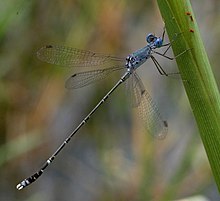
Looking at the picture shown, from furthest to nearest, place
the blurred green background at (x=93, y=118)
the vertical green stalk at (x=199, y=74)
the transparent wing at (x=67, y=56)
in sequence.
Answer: the blurred green background at (x=93, y=118) → the transparent wing at (x=67, y=56) → the vertical green stalk at (x=199, y=74)

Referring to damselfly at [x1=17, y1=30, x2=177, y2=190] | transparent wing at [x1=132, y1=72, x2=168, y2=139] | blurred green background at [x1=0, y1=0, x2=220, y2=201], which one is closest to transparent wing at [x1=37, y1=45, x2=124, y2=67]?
damselfly at [x1=17, y1=30, x2=177, y2=190]

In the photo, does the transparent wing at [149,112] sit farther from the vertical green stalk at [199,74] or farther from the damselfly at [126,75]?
the vertical green stalk at [199,74]

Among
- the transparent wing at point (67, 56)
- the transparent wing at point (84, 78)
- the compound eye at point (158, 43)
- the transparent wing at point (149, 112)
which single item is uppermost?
the transparent wing at point (67, 56)

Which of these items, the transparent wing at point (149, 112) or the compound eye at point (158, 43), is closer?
the transparent wing at point (149, 112)

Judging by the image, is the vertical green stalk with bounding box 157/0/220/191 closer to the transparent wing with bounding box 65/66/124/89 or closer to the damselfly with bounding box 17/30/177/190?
the damselfly with bounding box 17/30/177/190

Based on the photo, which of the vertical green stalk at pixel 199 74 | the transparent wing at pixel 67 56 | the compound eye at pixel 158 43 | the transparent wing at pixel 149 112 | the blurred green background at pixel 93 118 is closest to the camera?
the vertical green stalk at pixel 199 74

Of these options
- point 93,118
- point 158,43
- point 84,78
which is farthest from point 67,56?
point 93,118

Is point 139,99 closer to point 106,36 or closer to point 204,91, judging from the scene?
point 106,36

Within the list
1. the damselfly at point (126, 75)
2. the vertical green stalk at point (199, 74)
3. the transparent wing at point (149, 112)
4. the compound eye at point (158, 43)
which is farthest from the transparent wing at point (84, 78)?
the vertical green stalk at point (199, 74)
